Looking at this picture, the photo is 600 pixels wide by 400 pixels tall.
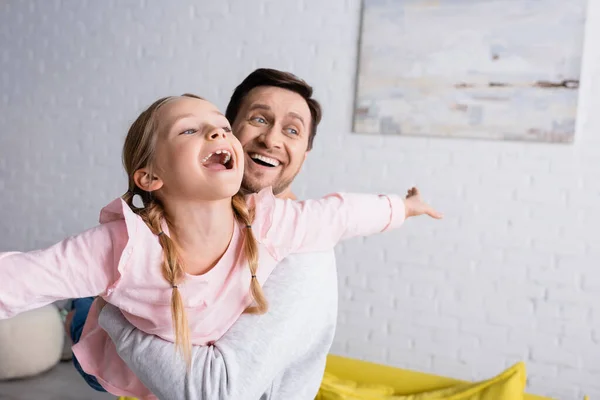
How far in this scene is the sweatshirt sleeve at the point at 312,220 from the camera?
4.20 ft

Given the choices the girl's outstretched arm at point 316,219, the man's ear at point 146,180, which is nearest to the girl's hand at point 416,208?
the girl's outstretched arm at point 316,219

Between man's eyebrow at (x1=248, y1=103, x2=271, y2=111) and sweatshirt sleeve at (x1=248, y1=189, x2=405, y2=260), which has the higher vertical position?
man's eyebrow at (x1=248, y1=103, x2=271, y2=111)

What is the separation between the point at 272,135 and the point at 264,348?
0.70 m

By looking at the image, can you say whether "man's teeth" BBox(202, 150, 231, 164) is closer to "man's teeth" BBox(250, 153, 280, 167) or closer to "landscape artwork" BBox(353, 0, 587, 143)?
"man's teeth" BBox(250, 153, 280, 167)

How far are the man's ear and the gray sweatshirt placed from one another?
10.7 inches

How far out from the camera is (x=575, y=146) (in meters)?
2.70

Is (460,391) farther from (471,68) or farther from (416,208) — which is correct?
(471,68)

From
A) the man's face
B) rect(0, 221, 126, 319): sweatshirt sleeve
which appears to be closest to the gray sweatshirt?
rect(0, 221, 126, 319): sweatshirt sleeve

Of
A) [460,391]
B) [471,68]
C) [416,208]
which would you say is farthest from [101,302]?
[471,68]

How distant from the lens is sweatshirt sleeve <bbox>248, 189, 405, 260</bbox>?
4.20 feet

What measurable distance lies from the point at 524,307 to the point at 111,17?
2931 millimetres

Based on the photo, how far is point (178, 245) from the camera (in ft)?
4.07

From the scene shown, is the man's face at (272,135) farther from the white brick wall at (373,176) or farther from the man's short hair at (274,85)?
the white brick wall at (373,176)

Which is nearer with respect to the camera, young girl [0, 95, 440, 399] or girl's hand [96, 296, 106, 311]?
young girl [0, 95, 440, 399]
